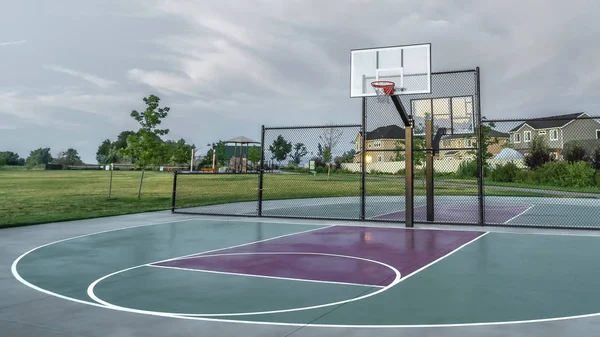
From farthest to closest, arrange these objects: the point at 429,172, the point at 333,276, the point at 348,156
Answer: the point at 348,156 < the point at 429,172 < the point at 333,276

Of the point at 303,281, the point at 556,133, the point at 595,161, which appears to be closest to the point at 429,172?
the point at 303,281

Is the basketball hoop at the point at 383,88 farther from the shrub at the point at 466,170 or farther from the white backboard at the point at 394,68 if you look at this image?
the shrub at the point at 466,170

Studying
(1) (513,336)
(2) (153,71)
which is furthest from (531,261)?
(2) (153,71)

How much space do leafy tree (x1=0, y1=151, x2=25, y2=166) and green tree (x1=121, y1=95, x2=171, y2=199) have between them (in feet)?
189

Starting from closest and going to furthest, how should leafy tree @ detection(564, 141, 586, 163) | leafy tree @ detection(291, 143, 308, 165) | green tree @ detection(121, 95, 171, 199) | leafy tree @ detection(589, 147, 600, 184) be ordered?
Answer: 1. leafy tree @ detection(291, 143, 308, 165)
2. green tree @ detection(121, 95, 171, 199)
3. leafy tree @ detection(589, 147, 600, 184)
4. leafy tree @ detection(564, 141, 586, 163)

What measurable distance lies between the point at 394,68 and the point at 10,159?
73.5m

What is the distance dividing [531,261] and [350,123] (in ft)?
18.3

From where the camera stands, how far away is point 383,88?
33.2ft

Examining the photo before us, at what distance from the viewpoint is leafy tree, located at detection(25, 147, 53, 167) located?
70488 millimetres

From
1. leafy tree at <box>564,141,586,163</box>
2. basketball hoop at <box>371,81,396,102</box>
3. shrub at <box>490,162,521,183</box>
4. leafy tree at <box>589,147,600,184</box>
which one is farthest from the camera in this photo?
shrub at <box>490,162,521,183</box>

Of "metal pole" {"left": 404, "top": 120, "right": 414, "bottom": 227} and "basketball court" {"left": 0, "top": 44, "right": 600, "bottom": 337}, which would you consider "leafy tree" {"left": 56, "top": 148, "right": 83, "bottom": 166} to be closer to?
"basketball court" {"left": 0, "top": 44, "right": 600, "bottom": 337}

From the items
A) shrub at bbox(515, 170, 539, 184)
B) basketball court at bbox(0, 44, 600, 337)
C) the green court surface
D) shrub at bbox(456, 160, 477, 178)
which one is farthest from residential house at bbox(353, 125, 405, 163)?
shrub at bbox(515, 170, 539, 184)

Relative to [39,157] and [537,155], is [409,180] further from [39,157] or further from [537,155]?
[39,157]

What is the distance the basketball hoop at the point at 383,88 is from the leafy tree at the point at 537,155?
16.5 metres
